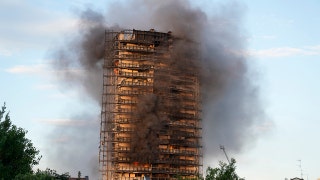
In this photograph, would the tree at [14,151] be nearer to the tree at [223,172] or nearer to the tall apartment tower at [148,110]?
the tree at [223,172]

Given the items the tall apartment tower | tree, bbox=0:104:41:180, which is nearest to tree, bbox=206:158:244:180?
tree, bbox=0:104:41:180

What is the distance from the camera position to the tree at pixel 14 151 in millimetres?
69500

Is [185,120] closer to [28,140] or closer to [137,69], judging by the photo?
[137,69]


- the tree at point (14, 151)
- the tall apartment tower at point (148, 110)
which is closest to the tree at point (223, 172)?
the tree at point (14, 151)

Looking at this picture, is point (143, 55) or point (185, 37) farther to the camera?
point (185, 37)

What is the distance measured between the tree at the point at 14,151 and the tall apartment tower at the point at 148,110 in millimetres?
89712

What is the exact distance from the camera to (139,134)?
546 feet

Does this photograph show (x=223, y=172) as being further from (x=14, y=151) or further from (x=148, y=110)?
(x=148, y=110)

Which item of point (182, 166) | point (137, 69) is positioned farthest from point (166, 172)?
point (137, 69)

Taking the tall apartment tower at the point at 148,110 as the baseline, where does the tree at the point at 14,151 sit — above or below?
below

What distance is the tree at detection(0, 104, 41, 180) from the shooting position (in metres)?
69.5

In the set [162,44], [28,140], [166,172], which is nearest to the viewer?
[28,140]

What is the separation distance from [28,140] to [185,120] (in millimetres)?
102282

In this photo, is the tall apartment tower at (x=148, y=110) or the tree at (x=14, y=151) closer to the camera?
the tree at (x=14, y=151)
